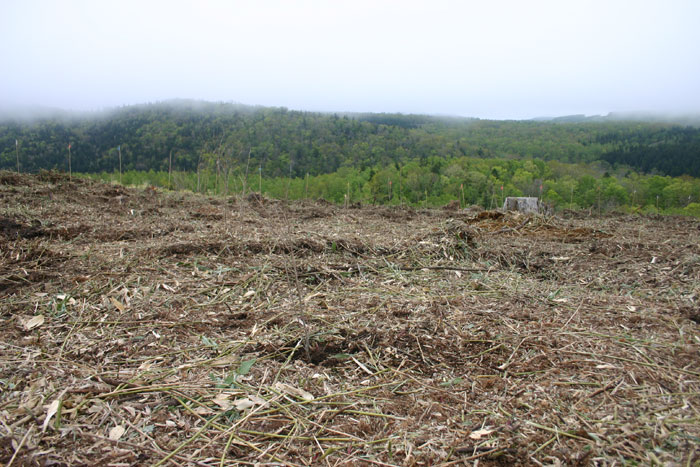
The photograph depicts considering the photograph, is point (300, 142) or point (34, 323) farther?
point (300, 142)

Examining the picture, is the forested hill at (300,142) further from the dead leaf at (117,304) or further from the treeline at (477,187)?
the dead leaf at (117,304)

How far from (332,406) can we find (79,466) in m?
0.92

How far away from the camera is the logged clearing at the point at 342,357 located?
55.7 inches

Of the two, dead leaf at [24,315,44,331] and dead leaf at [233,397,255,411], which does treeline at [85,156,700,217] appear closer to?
dead leaf at [24,315,44,331]

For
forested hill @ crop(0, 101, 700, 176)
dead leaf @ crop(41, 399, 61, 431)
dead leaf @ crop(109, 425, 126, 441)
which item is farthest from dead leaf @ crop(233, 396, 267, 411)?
forested hill @ crop(0, 101, 700, 176)

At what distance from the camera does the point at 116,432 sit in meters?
1.46

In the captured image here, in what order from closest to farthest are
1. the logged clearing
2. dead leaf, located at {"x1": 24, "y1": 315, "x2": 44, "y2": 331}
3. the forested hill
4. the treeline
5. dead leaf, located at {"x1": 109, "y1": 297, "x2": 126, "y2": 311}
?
1. the logged clearing
2. dead leaf, located at {"x1": 24, "y1": 315, "x2": 44, "y2": 331}
3. dead leaf, located at {"x1": 109, "y1": 297, "x2": 126, "y2": 311}
4. the treeline
5. the forested hill

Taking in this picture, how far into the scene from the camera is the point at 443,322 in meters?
2.44

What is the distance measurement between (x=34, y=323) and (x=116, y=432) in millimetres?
1438

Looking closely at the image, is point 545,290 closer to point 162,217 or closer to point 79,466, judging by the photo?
point 79,466

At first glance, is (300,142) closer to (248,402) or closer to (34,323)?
(34,323)

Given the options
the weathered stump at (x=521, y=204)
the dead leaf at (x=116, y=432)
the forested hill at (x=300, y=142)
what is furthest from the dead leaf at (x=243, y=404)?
the forested hill at (x=300, y=142)

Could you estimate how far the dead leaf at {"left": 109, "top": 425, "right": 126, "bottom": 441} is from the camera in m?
1.43

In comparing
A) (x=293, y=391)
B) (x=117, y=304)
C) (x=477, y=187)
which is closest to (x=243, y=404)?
(x=293, y=391)
